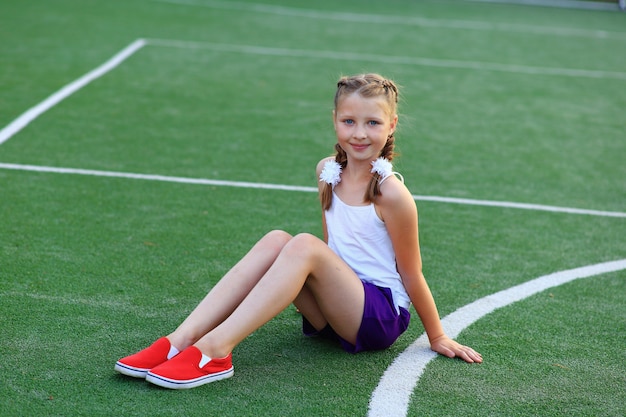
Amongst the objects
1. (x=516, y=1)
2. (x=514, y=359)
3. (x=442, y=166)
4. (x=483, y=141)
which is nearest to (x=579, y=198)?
(x=442, y=166)

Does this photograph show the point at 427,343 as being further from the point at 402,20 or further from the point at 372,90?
the point at 402,20

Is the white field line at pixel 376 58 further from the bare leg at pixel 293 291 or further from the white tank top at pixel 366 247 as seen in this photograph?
the bare leg at pixel 293 291

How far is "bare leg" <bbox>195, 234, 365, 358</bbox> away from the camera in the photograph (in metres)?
3.35

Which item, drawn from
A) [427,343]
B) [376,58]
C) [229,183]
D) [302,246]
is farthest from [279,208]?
[376,58]

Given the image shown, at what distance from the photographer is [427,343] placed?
3902 mm

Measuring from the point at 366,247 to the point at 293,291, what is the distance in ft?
1.45

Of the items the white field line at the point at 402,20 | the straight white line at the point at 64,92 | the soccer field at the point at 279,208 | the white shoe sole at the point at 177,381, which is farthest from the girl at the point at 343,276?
the white field line at the point at 402,20

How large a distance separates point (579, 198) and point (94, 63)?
19.8 feet

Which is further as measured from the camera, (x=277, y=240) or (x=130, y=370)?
(x=277, y=240)

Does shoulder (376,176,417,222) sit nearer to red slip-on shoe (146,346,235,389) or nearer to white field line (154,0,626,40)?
red slip-on shoe (146,346,235,389)

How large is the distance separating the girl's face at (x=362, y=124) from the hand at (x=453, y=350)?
2.83 feet

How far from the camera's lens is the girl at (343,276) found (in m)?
3.36

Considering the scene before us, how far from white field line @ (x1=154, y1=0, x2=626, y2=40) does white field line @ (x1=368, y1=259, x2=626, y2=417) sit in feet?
35.4

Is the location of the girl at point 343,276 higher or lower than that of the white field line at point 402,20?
lower
